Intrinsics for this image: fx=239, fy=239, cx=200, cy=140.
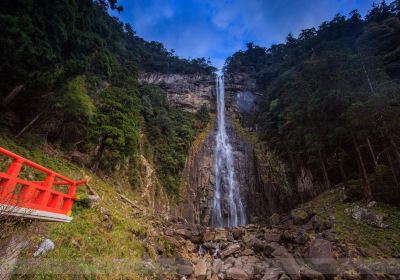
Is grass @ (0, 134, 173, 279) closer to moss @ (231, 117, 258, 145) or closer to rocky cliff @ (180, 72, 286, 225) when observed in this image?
rocky cliff @ (180, 72, 286, 225)

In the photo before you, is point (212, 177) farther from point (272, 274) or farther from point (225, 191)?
point (272, 274)

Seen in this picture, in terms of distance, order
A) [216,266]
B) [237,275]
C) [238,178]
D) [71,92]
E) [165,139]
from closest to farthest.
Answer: [237,275]
[216,266]
[71,92]
[165,139]
[238,178]

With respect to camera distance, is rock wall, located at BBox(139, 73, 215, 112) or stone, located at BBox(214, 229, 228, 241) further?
rock wall, located at BBox(139, 73, 215, 112)

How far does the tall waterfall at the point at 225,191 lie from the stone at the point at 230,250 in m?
12.3

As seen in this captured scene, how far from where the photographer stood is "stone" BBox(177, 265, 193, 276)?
8.46 m

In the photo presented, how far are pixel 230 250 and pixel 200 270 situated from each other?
268 cm

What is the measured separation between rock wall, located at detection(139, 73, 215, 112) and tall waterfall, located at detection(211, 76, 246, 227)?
7.27m

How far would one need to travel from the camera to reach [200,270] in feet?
28.8

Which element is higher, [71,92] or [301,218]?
[71,92]

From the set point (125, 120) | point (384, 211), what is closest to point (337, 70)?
point (384, 211)

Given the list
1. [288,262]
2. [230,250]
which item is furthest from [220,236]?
[288,262]

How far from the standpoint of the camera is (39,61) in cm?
1108

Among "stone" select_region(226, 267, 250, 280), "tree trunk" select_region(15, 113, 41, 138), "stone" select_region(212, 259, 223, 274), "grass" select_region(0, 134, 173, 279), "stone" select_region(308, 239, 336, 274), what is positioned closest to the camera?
"grass" select_region(0, 134, 173, 279)

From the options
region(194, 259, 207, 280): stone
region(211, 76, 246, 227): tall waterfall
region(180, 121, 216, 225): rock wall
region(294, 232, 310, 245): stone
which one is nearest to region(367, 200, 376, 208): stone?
region(294, 232, 310, 245): stone
